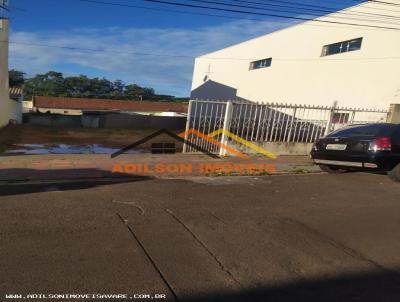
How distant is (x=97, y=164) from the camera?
354 inches

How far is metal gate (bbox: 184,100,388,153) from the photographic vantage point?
37.7ft

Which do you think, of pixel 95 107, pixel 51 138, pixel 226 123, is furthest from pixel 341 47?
pixel 95 107

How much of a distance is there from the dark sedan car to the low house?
41536 mm

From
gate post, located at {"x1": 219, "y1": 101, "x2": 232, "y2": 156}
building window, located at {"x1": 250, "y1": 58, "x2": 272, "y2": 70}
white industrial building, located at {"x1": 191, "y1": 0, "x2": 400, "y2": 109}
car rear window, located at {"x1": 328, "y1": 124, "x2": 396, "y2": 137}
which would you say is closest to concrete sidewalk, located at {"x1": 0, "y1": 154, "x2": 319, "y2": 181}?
gate post, located at {"x1": 219, "y1": 101, "x2": 232, "y2": 156}

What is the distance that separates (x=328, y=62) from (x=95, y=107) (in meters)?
41.9

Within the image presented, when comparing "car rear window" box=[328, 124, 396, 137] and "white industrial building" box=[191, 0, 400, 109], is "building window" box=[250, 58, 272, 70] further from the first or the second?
"car rear window" box=[328, 124, 396, 137]

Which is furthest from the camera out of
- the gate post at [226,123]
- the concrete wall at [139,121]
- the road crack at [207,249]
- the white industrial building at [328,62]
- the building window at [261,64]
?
the concrete wall at [139,121]

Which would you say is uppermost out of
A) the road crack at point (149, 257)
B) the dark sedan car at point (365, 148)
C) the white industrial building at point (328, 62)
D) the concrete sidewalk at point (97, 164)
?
the white industrial building at point (328, 62)

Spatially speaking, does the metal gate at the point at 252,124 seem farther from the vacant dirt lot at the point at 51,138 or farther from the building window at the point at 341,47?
the vacant dirt lot at the point at 51,138

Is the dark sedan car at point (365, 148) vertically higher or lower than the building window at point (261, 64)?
lower

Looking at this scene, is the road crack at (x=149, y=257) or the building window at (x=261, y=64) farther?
the building window at (x=261, y=64)

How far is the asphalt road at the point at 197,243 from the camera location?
9.64ft

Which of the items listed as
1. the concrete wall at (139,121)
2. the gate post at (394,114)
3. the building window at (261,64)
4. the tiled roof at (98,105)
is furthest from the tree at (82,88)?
the gate post at (394,114)

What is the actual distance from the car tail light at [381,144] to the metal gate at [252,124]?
161 inches
